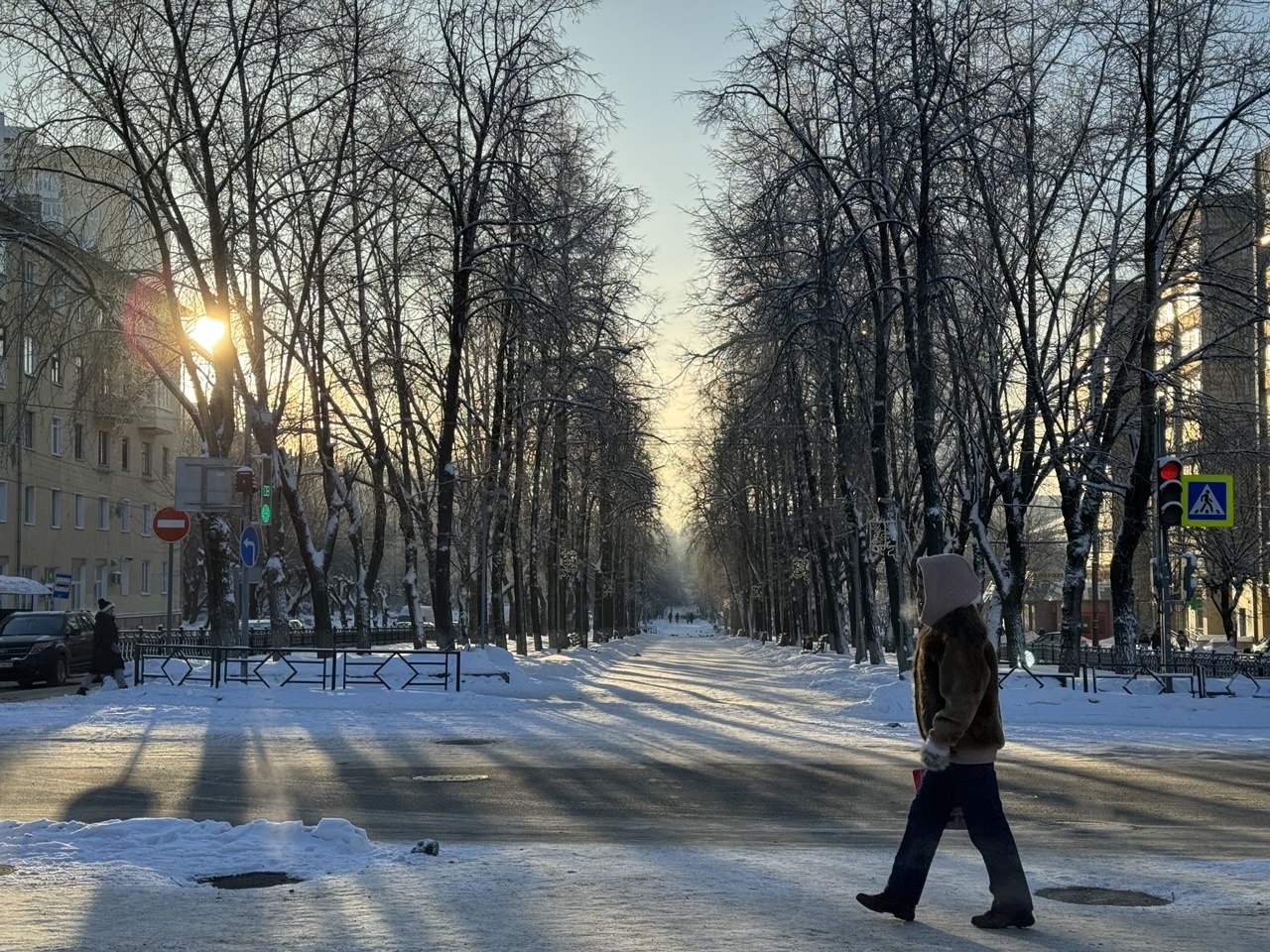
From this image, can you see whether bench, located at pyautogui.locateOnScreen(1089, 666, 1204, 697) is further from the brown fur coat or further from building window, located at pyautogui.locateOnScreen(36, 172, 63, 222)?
building window, located at pyautogui.locateOnScreen(36, 172, 63, 222)

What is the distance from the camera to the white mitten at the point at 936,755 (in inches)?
285

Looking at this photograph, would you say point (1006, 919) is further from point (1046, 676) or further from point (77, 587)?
point (77, 587)

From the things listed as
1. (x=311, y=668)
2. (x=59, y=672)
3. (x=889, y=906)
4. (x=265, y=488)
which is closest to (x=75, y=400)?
(x=265, y=488)

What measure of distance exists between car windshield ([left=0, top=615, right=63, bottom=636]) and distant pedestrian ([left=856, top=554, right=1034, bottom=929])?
1163 inches

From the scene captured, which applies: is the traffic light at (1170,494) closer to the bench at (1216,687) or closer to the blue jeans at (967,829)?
the bench at (1216,687)

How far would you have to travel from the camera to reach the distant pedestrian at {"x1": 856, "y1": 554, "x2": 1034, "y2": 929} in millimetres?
7230

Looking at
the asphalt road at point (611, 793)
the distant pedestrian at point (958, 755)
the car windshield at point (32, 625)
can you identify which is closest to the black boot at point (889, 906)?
the distant pedestrian at point (958, 755)

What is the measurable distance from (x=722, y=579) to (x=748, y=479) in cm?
6490

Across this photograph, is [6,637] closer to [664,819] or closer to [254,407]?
[254,407]

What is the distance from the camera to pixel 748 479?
59.8 m

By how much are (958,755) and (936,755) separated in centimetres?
16

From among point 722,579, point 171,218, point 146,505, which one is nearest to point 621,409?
point 171,218

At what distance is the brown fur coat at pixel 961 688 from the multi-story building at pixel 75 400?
24.4 metres

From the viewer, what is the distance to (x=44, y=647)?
3192cm
